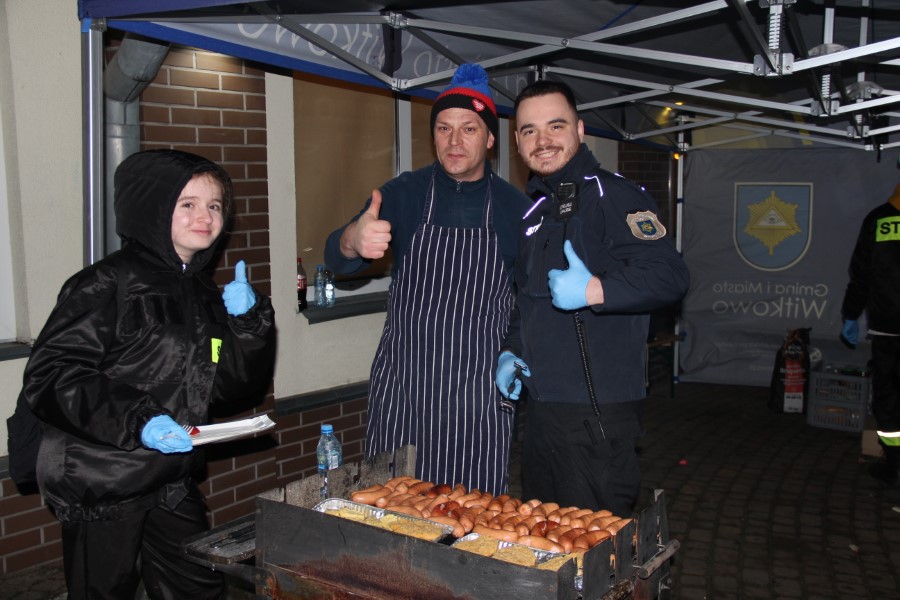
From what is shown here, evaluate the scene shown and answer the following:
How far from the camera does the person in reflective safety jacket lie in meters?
2.70

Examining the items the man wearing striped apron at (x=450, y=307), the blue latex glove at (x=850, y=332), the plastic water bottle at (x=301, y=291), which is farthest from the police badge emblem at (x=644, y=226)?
the blue latex glove at (x=850, y=332)

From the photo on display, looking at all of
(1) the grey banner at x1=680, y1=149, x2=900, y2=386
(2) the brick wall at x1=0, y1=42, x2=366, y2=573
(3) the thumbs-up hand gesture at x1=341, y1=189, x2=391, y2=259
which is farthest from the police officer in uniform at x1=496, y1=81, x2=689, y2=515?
(1) the grey banner at x1=680, y1=149, x2=900, y2=386

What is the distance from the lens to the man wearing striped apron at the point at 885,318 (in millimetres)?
6641

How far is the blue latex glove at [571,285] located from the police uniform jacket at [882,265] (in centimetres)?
491

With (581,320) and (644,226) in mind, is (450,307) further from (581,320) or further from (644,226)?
(644,226)

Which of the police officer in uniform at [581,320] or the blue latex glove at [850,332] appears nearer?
the police officer in uniform at [581,320]

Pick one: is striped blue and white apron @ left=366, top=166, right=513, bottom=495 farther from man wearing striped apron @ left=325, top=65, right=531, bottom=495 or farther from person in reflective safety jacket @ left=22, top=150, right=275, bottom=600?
person in reflective safety jacket @ left=22, top=150, right=275, bottom=600

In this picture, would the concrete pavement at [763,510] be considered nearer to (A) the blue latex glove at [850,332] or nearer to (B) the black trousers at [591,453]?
(B) the black trousers at [591,453]

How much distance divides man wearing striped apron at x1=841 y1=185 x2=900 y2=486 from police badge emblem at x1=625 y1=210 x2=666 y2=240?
4.68 m

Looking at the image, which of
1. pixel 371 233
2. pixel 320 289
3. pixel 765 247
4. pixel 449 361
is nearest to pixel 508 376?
pixel 449 361

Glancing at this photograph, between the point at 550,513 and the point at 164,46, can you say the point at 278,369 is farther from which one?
the point at 550,513

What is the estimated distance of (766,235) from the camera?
9.56m

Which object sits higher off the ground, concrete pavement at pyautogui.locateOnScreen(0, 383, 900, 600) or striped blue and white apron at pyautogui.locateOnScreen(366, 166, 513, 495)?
striped blue and white apron at pyautogui.locateOnScreen(366, 166, 513, 495)

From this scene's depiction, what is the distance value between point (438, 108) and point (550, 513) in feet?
5.91
